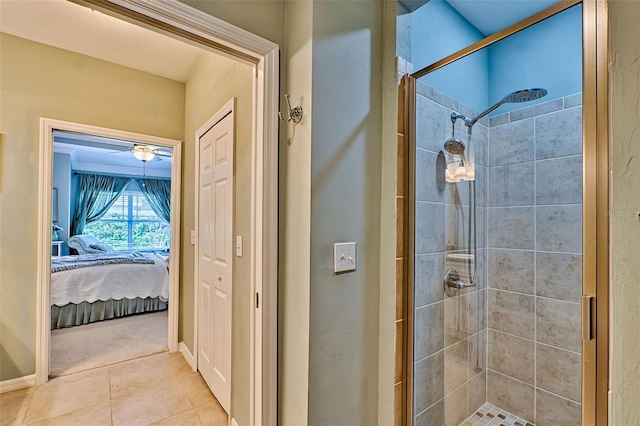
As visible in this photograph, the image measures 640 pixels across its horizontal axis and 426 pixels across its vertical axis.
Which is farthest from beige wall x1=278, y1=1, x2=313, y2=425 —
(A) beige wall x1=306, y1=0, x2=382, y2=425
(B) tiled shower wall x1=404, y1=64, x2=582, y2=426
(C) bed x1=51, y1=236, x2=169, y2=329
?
(C) bed x1=51, y1=236, x2=169, y2=329

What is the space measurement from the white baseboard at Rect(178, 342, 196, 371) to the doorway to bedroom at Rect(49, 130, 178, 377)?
0.94ft

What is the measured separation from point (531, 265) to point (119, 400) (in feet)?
9.23

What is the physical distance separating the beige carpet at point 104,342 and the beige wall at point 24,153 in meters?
0.44

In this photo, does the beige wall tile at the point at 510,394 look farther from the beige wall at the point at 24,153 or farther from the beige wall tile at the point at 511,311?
the beige wall at the point at 24,153

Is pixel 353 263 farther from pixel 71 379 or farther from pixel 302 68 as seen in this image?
pixel 71 379

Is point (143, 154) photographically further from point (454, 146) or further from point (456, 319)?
point (456, 319)

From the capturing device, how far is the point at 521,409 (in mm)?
1706

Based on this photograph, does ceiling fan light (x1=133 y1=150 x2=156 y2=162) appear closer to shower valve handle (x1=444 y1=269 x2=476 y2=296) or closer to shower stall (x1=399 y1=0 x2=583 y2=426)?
shower stall (x1=399 y1=0 x2=583 y2=426)

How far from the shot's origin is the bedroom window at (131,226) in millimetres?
7516

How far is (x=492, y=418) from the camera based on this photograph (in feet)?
5.58

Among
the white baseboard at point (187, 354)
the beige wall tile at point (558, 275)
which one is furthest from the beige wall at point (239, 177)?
the beige wall tile at point (558, 275)

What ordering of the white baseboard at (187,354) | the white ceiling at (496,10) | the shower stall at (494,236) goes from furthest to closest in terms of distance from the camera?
the white baseboard at (187,354) → the white ceiling at (496,10) → the shower stall at (494,236)

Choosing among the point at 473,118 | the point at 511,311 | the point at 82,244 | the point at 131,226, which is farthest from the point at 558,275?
the point at 131,226

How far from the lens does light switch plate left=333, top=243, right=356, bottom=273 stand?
1.25m
